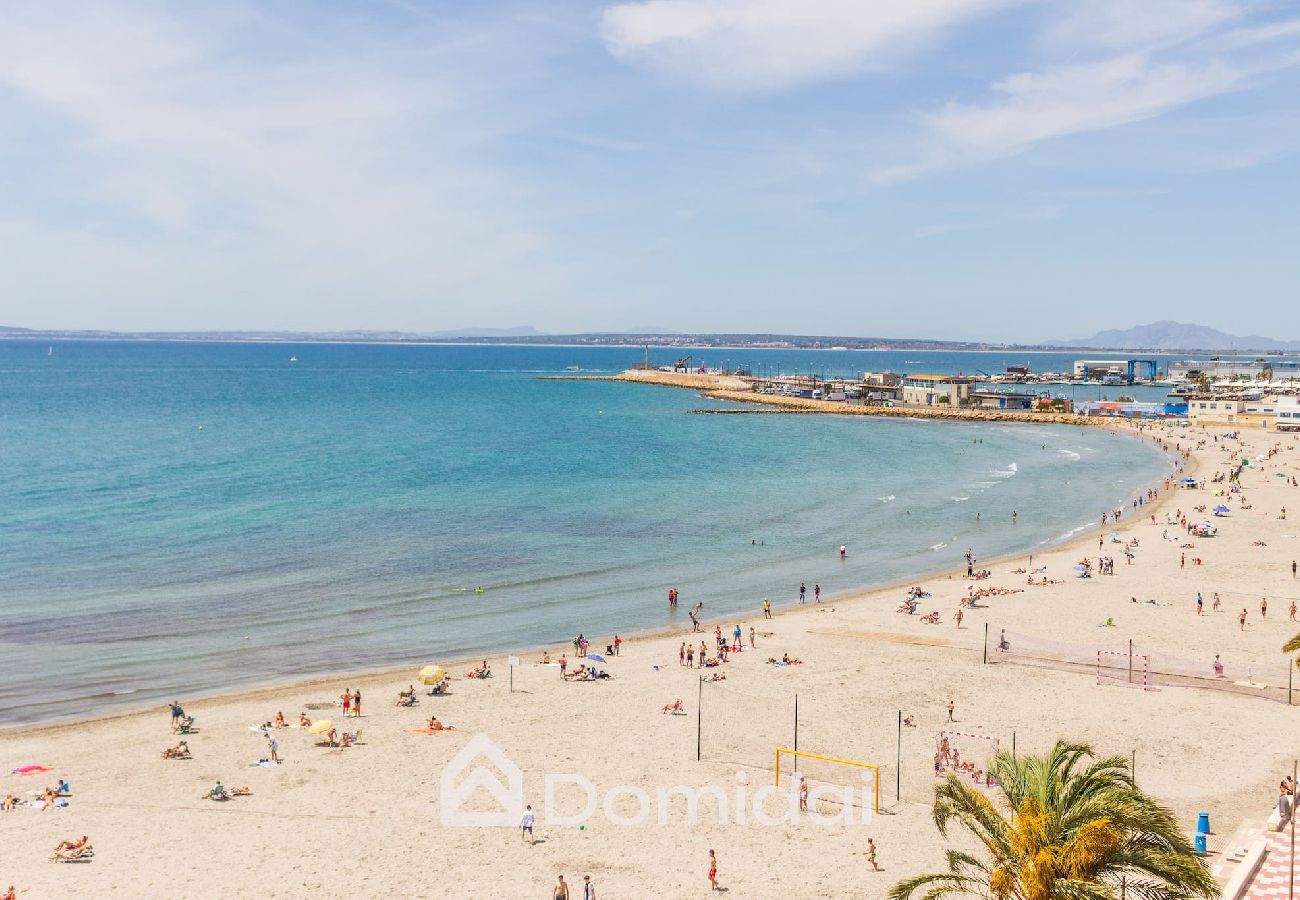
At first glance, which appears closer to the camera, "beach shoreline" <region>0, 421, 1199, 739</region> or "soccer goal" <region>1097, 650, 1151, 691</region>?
"beach shoreline" <region>0, 421, 1199, 739</region>

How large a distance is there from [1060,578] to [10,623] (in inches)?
1642

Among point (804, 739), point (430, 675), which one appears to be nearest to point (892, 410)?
point (430, 675)

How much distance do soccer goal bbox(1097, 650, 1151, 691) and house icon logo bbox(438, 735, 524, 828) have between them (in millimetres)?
17564

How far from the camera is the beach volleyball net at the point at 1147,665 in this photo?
94.0 ft

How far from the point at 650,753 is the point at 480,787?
4366 mm

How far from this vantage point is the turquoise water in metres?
34.7

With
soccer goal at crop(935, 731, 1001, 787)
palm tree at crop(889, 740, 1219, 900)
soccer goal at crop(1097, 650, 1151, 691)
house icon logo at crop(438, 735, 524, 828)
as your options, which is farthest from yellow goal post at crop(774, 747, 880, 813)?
soccer goal at crop(1097, 650, 1151, 691)

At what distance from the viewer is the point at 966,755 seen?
2409 centimetres

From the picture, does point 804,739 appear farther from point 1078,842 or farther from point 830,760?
point 1078,842

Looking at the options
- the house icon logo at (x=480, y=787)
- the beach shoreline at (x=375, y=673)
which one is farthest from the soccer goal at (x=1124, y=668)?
the house icon logo at (x=480, y=787)

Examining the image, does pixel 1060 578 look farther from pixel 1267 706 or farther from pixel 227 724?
pixel 227 724

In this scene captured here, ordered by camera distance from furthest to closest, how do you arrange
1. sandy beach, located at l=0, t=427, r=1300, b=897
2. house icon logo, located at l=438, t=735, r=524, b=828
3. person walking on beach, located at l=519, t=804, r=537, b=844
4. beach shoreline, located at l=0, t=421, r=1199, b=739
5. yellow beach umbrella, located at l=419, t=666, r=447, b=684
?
yellow beach umbrella, located at l=419, t=666, r=447, b=684 < beach shoreline, located at l=0, t=421, r=1199, b=739 < house icon logo, located at l=438, t=735, r=524, b=828 < person walking on beach, located at l=519, t=804, r=537, b=844 < sandy beach, located at l=0, t=427, r=1300, b=897

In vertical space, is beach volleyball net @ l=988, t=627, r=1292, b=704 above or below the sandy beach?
above

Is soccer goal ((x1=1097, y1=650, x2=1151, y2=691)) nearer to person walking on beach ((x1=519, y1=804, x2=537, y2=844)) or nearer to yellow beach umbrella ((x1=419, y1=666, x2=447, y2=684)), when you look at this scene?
person walking on beach ((x1=519, y1=804, x2=537, y2=844))
